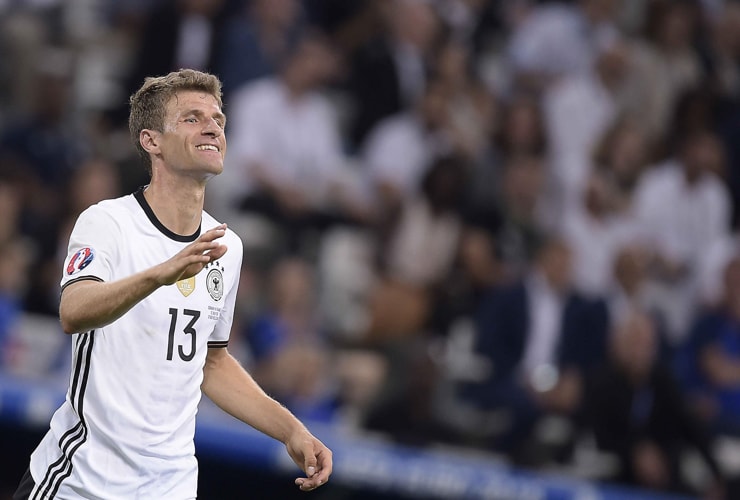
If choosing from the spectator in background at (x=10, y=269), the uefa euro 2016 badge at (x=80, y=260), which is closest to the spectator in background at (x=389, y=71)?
the spectator in background at (x=10, y=269)

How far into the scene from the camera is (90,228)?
12.6 feet

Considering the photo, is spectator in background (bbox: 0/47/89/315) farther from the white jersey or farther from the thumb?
the thumb

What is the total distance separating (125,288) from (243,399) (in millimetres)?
960

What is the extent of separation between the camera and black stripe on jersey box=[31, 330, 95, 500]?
385 cm

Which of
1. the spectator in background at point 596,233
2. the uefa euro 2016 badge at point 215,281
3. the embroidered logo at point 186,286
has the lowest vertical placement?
the embroidered logo at point 186,286

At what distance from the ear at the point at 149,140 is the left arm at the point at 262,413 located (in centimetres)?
73

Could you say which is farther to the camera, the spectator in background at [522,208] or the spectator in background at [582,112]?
the spectator in background at [582,112]

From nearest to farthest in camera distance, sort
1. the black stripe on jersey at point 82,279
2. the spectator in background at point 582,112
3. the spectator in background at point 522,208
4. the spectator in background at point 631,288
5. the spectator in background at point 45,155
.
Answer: the black stripe on jersey at point 82,279 → the spectator in background at point 45,155 → the spectator in background at point 631,288 → the spectator in background at point 522,208 → the spectator in background at point 582,112

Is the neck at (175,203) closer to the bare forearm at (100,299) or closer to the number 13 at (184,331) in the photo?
the number 13 at (184,331)

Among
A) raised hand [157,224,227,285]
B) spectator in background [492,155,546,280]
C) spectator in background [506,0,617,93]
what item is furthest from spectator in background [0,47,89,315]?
raised hand [157,224,227,285]

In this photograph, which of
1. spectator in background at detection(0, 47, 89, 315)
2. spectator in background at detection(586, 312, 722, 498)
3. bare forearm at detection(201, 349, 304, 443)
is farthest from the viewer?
spectator in background at detection(586, 312, 722, 498)

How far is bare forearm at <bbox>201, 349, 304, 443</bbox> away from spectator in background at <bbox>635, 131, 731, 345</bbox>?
6.85 m

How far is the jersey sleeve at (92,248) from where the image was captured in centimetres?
371

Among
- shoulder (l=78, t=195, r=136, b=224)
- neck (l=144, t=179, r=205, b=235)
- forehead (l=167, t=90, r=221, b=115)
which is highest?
forehead (l=167, t=90, r=221, b=115)
